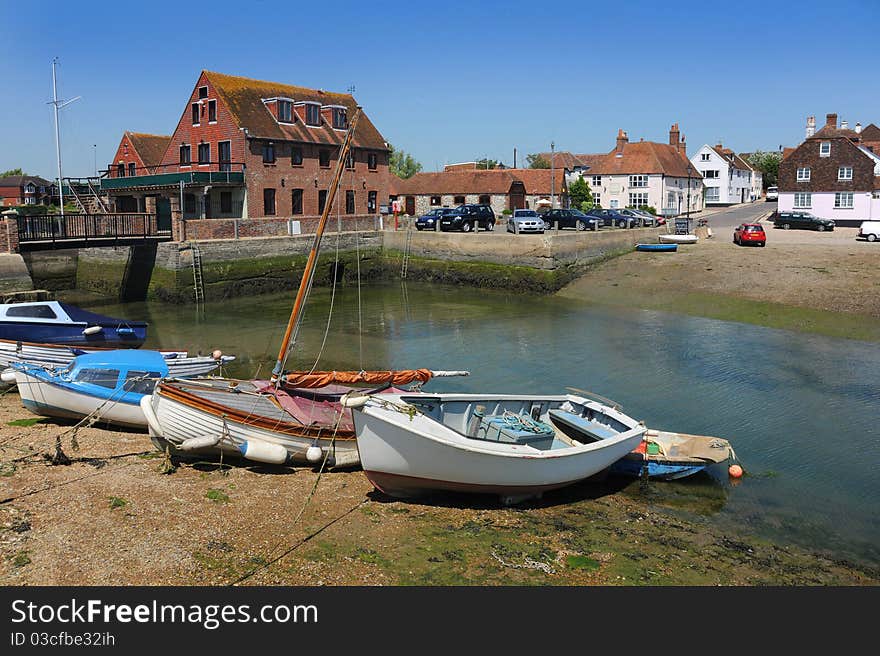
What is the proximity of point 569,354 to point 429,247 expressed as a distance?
22.6 meters

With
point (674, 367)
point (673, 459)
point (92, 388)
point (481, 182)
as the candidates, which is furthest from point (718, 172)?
point (92, 388)

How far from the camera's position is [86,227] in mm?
36125

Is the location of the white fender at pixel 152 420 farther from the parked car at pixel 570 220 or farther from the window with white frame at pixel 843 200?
the window with white frame at pixel 843 200

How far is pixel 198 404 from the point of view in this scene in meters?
13.9

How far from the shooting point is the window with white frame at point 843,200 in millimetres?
57312

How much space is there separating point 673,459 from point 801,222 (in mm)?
43371

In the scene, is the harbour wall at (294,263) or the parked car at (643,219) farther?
the parked car at (643,219)

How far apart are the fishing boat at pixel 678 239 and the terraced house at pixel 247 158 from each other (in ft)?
68.1

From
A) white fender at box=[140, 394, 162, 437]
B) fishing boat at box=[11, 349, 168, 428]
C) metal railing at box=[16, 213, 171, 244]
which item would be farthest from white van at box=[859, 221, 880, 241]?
white fender at box=[140, 394, 162, 437]

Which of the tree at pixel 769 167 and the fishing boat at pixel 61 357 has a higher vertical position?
the tree at pixel 769 167

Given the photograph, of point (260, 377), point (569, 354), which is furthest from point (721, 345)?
point (260, 377)

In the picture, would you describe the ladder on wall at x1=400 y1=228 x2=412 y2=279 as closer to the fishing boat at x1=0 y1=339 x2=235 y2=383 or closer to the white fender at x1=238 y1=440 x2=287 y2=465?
the fishing boat at x1=0 y1=339 x2=235 y2=383

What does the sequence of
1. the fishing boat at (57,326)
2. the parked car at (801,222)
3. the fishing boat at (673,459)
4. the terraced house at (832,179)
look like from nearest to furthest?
the fishing boat at (673,459) → the fishing boat at (57,326) → the parked car at (801,222) → the terraced house at (832,179)

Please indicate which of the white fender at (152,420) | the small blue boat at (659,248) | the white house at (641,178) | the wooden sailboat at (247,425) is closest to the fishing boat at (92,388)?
the wooden sailboat at (247,425)
